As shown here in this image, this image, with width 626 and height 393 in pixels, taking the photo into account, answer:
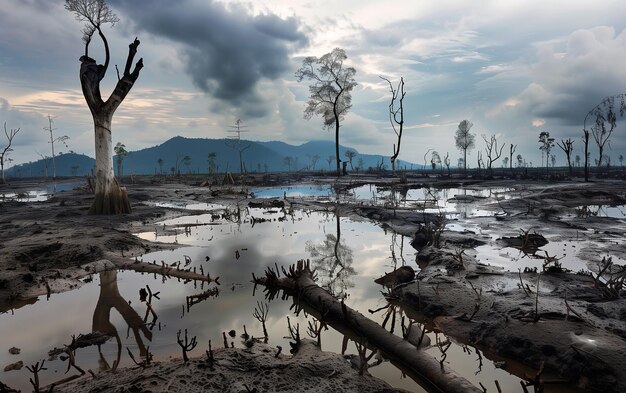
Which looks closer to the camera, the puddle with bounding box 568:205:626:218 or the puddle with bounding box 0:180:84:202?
the puddle with bounding box 568:205:626:218

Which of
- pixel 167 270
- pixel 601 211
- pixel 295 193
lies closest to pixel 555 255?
pixel 167 270

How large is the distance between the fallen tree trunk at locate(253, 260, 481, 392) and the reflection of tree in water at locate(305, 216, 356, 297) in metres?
0.59

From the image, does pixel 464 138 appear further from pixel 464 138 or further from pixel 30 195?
pixel 30 195

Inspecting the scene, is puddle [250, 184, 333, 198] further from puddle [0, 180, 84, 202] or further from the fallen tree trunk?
the fallen tree trunk

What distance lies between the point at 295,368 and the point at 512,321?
372 cm

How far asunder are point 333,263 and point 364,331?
4.80m

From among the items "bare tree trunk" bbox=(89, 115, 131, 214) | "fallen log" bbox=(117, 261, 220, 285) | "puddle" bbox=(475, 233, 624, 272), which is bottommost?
"puddle" bbox=(475, 233, 624, 272)

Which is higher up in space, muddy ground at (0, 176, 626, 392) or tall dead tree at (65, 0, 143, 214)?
tall dead tree at (65, 0, 143, 214)

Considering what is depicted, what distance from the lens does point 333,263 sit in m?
10.7

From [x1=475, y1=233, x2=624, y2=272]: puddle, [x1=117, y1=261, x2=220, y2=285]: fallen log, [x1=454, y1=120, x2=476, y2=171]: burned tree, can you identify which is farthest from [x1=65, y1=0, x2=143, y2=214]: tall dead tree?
[x1=454, y1=120, x2=476, y2=171]: burned tree

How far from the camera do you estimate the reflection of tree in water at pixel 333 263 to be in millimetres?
8712

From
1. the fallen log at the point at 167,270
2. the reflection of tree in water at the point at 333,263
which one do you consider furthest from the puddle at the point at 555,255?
the fallen log at the point at 167,270

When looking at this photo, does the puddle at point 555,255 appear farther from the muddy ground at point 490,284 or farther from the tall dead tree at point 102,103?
the tall dead tree at point 102,103

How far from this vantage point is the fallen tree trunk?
4.56 metres
